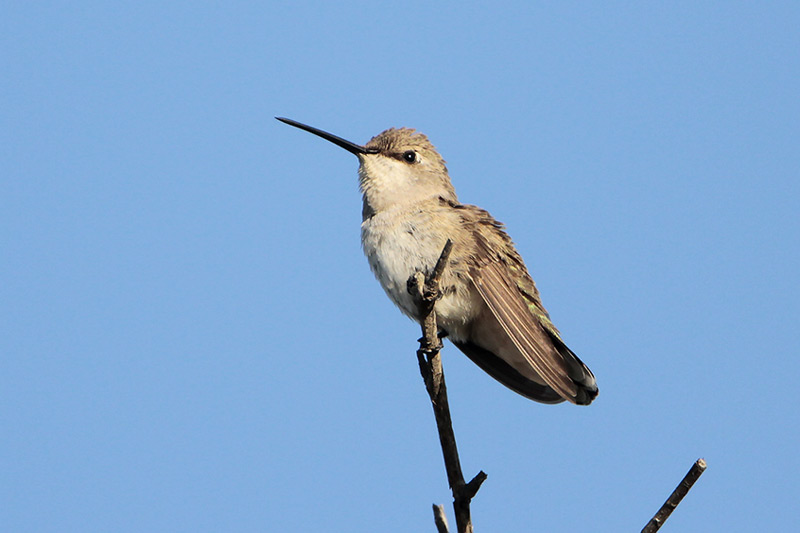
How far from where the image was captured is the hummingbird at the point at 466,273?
6.53 metres

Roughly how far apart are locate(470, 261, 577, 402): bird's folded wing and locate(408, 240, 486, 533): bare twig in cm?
107

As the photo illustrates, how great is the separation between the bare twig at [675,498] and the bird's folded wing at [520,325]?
242cm

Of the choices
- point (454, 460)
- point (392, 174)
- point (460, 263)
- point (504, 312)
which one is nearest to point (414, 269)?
point (460, 263)

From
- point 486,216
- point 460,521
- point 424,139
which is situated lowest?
point 460,521

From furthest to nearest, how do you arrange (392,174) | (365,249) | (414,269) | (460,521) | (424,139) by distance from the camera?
(424,139) → (392,174) → (365,249) → (414,269) → (460,521)

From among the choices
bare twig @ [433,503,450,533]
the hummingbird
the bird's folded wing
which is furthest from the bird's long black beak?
bare twig @ [433,503,450,533]

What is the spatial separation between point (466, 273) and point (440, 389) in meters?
1.63

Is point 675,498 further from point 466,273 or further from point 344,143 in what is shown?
point 344,143

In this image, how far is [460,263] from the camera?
6.56 m

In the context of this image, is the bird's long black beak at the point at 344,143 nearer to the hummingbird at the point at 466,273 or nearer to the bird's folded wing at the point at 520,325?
the hummingbird at the point at 466,273

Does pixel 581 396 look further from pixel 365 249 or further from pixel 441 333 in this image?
pixel 365 249

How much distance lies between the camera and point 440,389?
514cm

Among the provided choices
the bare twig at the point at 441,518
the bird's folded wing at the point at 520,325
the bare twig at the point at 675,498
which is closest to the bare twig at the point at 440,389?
the bare twig at the point at 441,518

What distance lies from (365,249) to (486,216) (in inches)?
45.4
